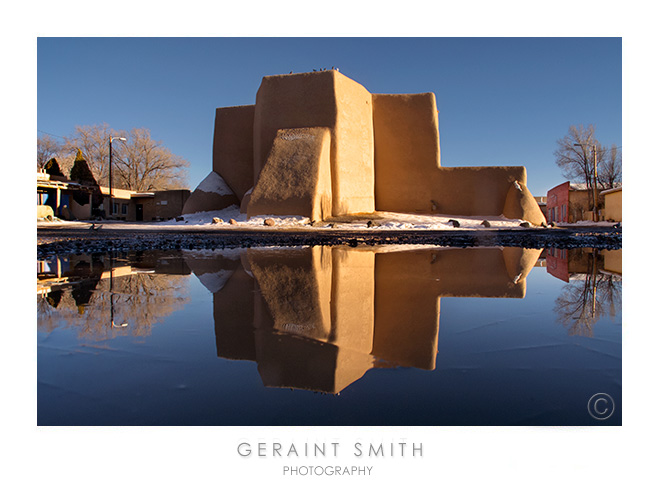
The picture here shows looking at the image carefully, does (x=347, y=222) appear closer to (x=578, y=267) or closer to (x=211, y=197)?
(x=211, y=197)

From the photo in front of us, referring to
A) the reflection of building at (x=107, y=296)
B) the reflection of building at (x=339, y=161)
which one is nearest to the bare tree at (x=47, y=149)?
the reflection of building at (x=339, y=161)

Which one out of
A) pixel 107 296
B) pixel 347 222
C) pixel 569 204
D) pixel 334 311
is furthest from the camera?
pixel 569 204

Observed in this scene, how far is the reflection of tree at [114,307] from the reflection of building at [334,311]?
269 millimetres

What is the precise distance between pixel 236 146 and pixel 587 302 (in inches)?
800

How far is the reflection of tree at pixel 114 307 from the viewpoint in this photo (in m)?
1.85

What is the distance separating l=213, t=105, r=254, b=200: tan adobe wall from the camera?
20906 mm

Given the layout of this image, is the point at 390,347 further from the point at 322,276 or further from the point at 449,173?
the point at 449,173

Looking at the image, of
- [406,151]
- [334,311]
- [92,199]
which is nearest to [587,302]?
[334,311]

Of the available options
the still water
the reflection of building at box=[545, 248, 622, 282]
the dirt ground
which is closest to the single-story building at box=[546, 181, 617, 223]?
the dirt ground

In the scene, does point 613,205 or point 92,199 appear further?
point 92,199

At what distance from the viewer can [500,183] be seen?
19391mm

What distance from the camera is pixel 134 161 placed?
133 feet

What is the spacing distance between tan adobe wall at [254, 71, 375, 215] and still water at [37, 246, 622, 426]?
47.7 feet

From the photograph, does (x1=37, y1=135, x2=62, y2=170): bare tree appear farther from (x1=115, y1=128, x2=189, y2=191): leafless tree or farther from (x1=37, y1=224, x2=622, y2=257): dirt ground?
(x1=37, y1=224, x2=622, y2=257): dirt ground
